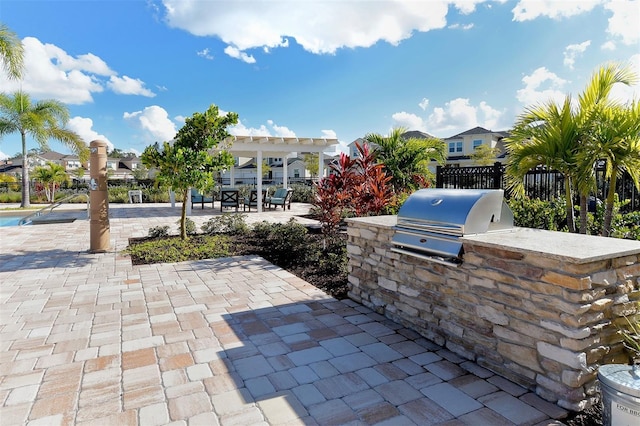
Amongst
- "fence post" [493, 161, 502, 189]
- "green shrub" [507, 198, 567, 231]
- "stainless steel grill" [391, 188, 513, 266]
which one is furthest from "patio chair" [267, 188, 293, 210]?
"stainless steel grill" [391, 188, 513, 266]

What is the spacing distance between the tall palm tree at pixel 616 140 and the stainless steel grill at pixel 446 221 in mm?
1490

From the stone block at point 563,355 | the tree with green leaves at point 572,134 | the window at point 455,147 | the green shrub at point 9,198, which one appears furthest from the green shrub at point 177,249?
the window at point 455,147

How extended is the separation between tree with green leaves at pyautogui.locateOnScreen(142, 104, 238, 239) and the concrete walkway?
8.81 feet

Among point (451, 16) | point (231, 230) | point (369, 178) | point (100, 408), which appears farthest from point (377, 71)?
point (100, 408)

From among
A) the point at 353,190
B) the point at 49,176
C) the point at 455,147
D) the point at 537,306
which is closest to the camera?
the point at 537,306

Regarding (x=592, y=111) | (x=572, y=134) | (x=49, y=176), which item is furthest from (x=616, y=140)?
(x=49, y=176)

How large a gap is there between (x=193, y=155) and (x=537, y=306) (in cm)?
638

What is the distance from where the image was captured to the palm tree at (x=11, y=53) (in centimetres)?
1094

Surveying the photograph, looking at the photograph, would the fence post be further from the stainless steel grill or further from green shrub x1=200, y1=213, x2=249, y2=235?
green shrub x1=200, y1=213, x2=249, y2=235

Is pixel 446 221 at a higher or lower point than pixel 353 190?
lower

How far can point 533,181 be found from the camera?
7355mm

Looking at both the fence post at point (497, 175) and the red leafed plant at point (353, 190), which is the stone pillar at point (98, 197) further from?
the fence post at point (497, 175)

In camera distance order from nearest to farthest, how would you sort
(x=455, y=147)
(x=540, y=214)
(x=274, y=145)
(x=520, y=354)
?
(x=520, y=354)
(x=540, y=214)
(x=274, y=145)
(x=455, y=147)

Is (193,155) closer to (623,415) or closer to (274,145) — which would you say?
(623,415)
